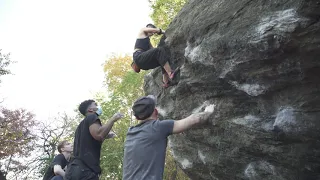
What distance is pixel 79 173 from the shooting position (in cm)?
512

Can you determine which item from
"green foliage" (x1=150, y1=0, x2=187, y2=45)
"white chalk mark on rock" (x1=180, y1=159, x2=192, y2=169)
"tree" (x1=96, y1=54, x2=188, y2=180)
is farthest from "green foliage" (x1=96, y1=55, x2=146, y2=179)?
"white chalk mark on rock" (x1=180, y1=159, x2=192, y2=169)

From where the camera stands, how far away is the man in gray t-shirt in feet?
12.8

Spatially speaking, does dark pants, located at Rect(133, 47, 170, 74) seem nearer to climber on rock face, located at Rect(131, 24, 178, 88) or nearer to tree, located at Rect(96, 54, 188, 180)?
climber on rock face, located at Rect(131, 24, 178, 88)

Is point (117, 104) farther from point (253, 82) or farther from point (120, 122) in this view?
point (253, 82)

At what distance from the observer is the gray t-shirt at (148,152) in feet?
12.8

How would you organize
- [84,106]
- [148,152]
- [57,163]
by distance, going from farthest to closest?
1. [57,163]
2. [84,106]
3. [148,152]

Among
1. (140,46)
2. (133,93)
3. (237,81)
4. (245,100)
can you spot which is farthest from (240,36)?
(133,93)

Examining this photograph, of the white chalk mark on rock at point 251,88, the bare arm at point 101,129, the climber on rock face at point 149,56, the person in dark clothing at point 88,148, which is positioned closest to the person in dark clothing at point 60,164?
the person in dark clothing at point 88,148

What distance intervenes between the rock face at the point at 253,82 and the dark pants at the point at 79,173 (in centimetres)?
246

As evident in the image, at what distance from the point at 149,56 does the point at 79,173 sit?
2822 mm

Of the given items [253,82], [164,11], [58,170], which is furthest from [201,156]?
[164,11]

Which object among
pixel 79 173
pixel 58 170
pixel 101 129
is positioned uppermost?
pixel 101 129

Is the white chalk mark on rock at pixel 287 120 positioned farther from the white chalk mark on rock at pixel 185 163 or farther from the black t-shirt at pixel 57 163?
the black t-shirt at pixel 57 163

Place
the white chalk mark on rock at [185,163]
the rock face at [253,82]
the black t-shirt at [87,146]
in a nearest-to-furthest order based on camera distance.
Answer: the rock face at [253,82] < the black t-shirt at [87,146] < the white chalk mark on rock at [185,163]
